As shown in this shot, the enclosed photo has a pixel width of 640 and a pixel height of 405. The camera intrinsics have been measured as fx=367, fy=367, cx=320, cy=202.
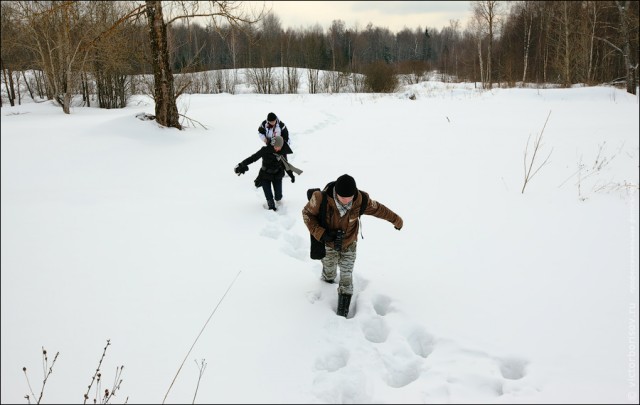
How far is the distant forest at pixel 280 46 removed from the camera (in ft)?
36.5

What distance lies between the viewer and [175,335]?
3.09 m

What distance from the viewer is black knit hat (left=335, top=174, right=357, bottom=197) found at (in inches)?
122

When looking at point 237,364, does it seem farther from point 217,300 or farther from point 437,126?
point 437,126

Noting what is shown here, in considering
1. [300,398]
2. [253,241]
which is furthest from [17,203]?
[300,398]

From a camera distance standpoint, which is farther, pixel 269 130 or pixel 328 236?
pixel 269 130

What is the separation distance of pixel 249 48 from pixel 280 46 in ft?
20.1

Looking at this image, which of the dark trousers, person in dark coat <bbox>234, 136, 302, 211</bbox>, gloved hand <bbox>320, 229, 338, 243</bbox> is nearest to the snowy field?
the dark trousers

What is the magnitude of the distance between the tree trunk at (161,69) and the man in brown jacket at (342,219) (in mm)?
7461

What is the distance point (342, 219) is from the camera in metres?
3.41

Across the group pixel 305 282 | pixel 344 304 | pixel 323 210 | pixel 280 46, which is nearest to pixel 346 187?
pixel 323 210

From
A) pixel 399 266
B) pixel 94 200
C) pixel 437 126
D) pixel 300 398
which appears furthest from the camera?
pixel 437 126

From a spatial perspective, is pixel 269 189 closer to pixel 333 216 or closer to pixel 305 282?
pixel 305 282

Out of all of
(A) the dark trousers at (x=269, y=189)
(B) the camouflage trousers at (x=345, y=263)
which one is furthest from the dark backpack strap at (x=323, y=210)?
(A) the dark trousers at (x=269, y=189)

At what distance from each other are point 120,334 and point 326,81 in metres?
35.0
